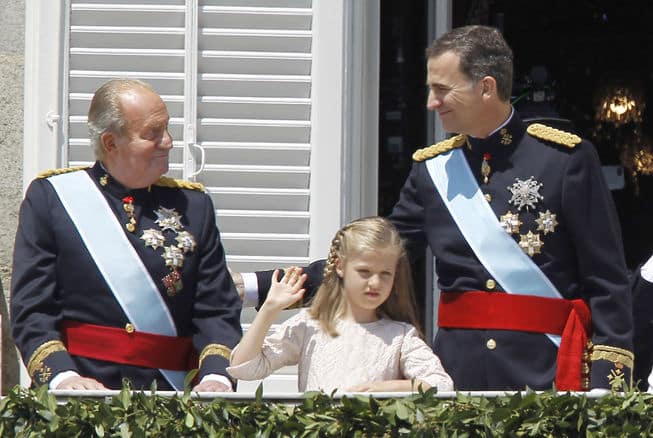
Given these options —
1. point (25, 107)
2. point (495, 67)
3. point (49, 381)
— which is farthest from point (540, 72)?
point (49, 381)

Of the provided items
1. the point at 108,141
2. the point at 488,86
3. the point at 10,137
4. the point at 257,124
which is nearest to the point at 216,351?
the point at 108,141

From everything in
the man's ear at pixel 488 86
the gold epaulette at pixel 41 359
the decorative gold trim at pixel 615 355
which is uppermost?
the man's ear at pixel 488 86

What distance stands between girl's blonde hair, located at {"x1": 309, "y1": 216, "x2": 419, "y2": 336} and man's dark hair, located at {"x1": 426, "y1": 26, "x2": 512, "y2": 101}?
17.1 inches

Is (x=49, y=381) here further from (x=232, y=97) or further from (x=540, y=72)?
(x=540, y=72)

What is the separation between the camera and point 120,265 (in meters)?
4.64

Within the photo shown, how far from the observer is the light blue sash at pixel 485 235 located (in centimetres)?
459

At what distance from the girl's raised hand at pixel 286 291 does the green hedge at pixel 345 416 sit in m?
0.52

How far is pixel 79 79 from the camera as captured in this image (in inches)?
231

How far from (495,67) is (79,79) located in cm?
170

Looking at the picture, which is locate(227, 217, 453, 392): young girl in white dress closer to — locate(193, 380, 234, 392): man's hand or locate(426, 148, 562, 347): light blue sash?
locate(193, 380, 234, 392): man's hand

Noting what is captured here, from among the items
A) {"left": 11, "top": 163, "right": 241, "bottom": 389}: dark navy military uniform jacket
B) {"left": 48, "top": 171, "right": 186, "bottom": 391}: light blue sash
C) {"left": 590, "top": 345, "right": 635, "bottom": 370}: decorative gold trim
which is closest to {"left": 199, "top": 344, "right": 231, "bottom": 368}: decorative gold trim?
{"left": 11, "top": 163, "right": 241, "bottom": 389}: dark navy military uniform jacket

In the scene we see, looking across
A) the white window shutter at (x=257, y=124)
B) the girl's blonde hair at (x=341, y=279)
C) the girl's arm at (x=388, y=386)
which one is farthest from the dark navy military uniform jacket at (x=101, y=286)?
the white window shutter at (x=257, y=124)

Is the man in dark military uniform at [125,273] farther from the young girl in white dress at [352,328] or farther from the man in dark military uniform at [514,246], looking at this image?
the man in dark military uniform at [514,246]

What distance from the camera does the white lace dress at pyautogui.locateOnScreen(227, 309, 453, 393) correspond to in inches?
178
